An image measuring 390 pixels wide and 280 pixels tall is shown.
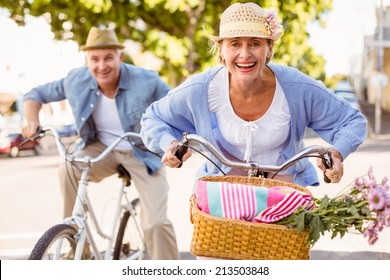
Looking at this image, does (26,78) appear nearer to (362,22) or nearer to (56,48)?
(56,48)

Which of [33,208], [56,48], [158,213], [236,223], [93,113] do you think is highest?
[56,48]

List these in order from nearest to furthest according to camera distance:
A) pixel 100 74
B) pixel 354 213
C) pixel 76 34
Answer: pixel 354 213
pixel 100 74
pixel 76 34

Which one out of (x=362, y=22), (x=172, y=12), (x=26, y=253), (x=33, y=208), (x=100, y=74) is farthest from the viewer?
(x=33, y=208)

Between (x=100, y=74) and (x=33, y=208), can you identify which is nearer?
(x=100, y=74)

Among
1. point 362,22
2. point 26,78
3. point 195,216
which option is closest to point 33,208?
point 26,78

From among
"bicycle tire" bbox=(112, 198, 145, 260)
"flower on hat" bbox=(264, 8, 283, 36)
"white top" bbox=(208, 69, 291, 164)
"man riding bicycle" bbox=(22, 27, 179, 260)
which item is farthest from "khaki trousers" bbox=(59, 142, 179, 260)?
"flower on hat" bbox=(264, 8, 283, 36)

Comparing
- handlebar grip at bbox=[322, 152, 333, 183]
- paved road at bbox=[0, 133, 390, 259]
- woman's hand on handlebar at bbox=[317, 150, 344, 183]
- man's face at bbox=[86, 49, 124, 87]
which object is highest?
man's face at bbox=[86, 49, 124, 87]

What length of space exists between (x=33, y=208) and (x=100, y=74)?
234 cm

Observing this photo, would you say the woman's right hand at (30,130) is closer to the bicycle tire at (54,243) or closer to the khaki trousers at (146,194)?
the khaki trousers at (146,194)

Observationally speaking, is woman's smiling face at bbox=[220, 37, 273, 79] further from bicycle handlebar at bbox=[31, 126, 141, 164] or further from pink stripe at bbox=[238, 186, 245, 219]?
bicycle handlebar at bbox=[31, 126, 141, 164]

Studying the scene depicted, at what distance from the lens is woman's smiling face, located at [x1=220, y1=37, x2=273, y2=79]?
2.05 m

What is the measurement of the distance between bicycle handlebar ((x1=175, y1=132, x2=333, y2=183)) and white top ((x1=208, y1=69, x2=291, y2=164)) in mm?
159

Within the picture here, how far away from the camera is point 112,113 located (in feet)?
9.96

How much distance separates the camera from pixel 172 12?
12.8ft
